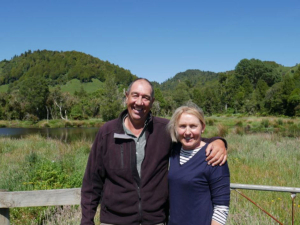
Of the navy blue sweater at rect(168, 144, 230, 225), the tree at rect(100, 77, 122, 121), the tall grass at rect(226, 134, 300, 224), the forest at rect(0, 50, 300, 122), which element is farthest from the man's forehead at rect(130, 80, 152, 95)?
the tree at rect(100, 77, 122, 121)

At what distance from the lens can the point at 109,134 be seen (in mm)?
2068

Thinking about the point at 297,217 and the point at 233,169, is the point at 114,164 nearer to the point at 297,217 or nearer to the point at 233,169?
the point at 297,217

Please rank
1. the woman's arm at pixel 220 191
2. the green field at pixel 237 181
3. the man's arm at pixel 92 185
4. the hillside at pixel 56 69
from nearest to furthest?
the woman's arm at pixel 220 191 < the man's arm at pixel 92 185 < the green field at pixel 237 181 < the hillside at pixel 56 69

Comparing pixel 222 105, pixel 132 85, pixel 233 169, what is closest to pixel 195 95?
pixel 222 105

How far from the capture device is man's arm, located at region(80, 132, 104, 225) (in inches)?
81.4

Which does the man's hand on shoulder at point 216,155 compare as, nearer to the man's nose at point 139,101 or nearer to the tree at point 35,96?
the man's nose at point 139,101

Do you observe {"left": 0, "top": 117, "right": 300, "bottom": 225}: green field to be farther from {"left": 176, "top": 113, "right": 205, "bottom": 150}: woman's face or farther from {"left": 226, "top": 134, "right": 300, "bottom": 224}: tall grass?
{"left": 176, "top": 113, "right": 205, "bottom": 150}: woman's face

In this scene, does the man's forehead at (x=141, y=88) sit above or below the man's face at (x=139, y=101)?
above

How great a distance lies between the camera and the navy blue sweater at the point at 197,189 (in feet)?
5.46

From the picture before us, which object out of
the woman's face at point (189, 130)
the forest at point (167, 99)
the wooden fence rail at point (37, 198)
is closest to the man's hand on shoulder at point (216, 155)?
the woman's face at point (189, 130)

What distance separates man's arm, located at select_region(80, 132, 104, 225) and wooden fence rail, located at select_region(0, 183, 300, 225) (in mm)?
568

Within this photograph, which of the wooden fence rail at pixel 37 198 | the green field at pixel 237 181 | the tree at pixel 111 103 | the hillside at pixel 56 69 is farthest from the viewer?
the hillside at pixel 56 69

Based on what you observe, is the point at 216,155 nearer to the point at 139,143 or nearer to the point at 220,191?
the point at 220,191

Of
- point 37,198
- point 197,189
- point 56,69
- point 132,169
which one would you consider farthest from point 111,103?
point 56,69
